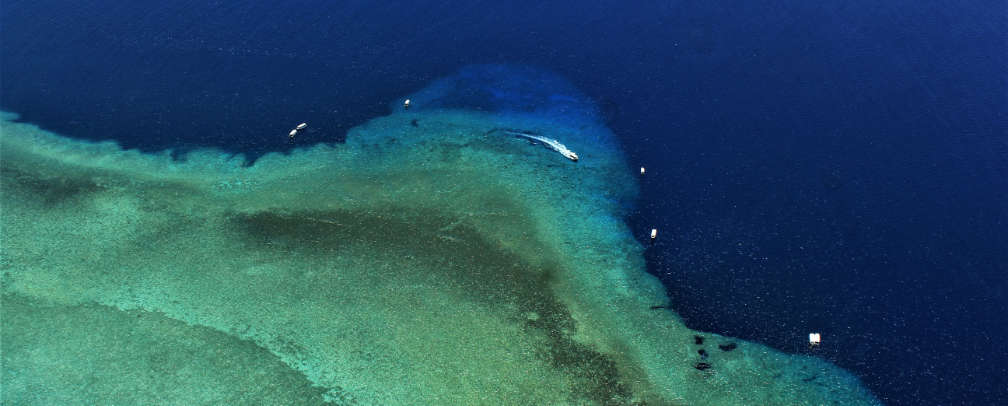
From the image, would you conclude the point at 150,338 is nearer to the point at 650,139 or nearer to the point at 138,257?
the point at 138,257

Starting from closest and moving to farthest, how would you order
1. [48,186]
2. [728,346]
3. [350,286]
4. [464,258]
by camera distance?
[728,346]
[350,286]
[464,258]
[48,186]

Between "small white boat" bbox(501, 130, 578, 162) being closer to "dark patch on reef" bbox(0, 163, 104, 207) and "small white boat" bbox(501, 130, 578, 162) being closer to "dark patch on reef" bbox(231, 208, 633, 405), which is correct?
"dark patch on reef" bbox(231, 208, 633, 405)

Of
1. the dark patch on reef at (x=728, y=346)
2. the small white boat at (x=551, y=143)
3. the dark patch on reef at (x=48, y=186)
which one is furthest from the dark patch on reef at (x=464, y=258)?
the dark patch on reef at (x=48, y=186)

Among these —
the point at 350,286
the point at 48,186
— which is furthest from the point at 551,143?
the point at 48,186

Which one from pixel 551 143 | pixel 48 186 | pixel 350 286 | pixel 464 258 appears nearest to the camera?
pixel 350 286

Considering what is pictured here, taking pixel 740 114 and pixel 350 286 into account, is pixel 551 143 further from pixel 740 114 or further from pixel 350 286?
pixel 350 286
